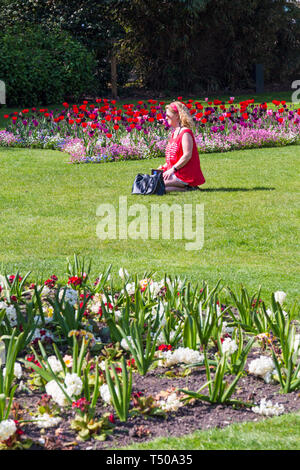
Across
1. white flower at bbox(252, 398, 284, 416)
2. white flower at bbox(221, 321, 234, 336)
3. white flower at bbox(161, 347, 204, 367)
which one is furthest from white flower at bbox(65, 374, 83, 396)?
white flower at bbox(221, 321, 234, 336)

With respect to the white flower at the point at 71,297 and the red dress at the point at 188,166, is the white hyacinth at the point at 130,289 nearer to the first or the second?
the white flower at the point at 71,297

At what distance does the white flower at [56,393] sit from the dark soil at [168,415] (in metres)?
0.07

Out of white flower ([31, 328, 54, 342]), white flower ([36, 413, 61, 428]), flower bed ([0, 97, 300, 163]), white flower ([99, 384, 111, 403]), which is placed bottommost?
white flower ([36, 413, 61, 428])

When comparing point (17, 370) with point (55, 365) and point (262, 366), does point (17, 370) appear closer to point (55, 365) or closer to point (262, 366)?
point (55, 365)

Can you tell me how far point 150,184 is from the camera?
8.59 metres

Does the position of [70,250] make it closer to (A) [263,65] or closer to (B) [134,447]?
(B) [134,447]

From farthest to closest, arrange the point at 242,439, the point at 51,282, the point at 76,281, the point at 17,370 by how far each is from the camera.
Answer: the point at 51,282 < the point at 76,281 < the point at 17,370 < the point at 242,439

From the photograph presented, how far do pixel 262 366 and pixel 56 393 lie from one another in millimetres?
1047

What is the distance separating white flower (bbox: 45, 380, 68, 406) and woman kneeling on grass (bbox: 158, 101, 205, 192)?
5808 mm

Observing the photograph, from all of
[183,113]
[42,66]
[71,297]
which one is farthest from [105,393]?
[42,66]

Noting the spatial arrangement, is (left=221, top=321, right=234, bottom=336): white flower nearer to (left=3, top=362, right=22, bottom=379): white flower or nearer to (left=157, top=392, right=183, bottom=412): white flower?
(left=157, top=392, right=183, bottom=412): white flower

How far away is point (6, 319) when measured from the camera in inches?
148

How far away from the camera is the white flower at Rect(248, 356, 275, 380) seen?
3.43 metres
